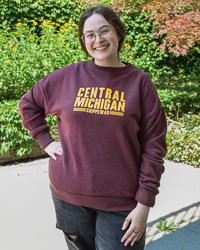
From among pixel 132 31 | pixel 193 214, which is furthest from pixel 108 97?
pixel 132 31

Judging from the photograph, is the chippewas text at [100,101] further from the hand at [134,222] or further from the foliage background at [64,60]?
the foliage background at [64,60]

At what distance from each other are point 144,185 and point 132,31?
23.4 ft

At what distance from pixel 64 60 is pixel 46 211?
3093 mm

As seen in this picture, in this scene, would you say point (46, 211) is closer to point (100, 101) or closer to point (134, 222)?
point (134, 222)

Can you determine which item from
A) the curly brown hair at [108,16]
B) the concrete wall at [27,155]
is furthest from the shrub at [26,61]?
the curly brown hair at [108,16]

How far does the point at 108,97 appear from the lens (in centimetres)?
136

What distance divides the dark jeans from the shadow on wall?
52.8 inches

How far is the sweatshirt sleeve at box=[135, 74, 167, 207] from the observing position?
4.31 ft

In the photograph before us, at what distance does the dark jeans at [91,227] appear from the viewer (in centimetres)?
133

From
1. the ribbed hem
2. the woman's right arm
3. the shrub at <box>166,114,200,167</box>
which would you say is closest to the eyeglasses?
the woman's right arm

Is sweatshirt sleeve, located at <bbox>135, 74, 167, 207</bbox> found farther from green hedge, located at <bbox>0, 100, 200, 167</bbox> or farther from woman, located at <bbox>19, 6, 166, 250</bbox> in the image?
green hedge, located at <bbox>0, 100, 200, 167</bbox>

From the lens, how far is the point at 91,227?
1451mm

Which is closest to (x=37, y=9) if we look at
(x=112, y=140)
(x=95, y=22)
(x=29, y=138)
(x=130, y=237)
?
(x=29, y=138)

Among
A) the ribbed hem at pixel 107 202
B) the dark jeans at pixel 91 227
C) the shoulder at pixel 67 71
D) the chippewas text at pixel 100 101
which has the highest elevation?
the shoulder at pixel 67 71
